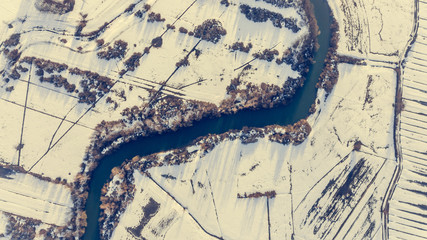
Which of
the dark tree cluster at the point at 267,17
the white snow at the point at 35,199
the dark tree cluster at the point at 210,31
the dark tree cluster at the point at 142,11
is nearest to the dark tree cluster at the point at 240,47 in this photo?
the dark tree cluster at the point at 210,31

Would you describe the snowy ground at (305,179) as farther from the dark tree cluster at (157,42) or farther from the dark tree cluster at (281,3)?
the dark tree cluster at (157,42)

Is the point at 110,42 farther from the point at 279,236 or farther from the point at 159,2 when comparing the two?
the point at 279,236

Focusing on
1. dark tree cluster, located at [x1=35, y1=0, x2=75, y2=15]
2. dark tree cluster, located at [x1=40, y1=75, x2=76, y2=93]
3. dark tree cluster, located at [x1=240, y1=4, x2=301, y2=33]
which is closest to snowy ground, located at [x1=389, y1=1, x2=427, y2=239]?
dark tree cluster, located at [x1=240, y1=4, x2=301, y2=33]

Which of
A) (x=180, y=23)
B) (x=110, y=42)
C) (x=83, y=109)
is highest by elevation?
(x=180, y=23)

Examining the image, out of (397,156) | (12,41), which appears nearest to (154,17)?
(12,41)

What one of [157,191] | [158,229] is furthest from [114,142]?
[158,229]
